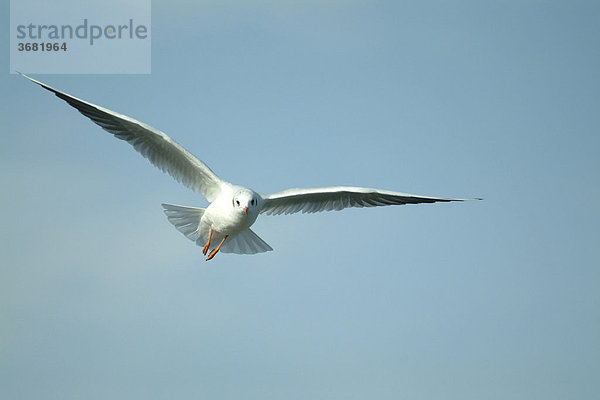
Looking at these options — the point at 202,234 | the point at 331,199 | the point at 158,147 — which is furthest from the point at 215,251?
the point at 331,199

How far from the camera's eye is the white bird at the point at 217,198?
10.8 m

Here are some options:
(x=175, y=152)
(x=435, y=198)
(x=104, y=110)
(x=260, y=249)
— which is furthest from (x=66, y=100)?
(x=435, y=198)

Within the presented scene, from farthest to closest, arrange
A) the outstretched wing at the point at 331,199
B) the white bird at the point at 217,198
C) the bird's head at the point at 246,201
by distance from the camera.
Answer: the outstretched wing at the point at 331,199
the white bird at the point at 217,198
the bird's head at the point at 246,201

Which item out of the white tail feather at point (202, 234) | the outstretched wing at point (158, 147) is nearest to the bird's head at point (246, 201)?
the outstretched wing at point (158, 147)

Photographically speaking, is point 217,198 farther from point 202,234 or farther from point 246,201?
point 246,201

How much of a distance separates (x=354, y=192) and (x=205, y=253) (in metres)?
2.21

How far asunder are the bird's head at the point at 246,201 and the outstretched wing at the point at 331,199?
65 centimetres

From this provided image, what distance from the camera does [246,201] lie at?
412 inches

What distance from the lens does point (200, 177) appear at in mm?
11414

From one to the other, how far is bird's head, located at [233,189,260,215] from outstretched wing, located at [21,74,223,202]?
0.63m

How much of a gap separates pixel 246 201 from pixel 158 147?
5.45 feet

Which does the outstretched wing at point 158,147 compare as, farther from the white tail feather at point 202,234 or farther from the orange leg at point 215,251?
the orange leg at point 215,251

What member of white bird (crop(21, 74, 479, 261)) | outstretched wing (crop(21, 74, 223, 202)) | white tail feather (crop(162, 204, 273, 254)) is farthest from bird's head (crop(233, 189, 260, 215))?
white tail feather (crop(162, 204, 273, 254))

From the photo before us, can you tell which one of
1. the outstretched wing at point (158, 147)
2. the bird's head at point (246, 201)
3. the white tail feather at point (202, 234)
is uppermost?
the outstretched wing at point (158, 147)
